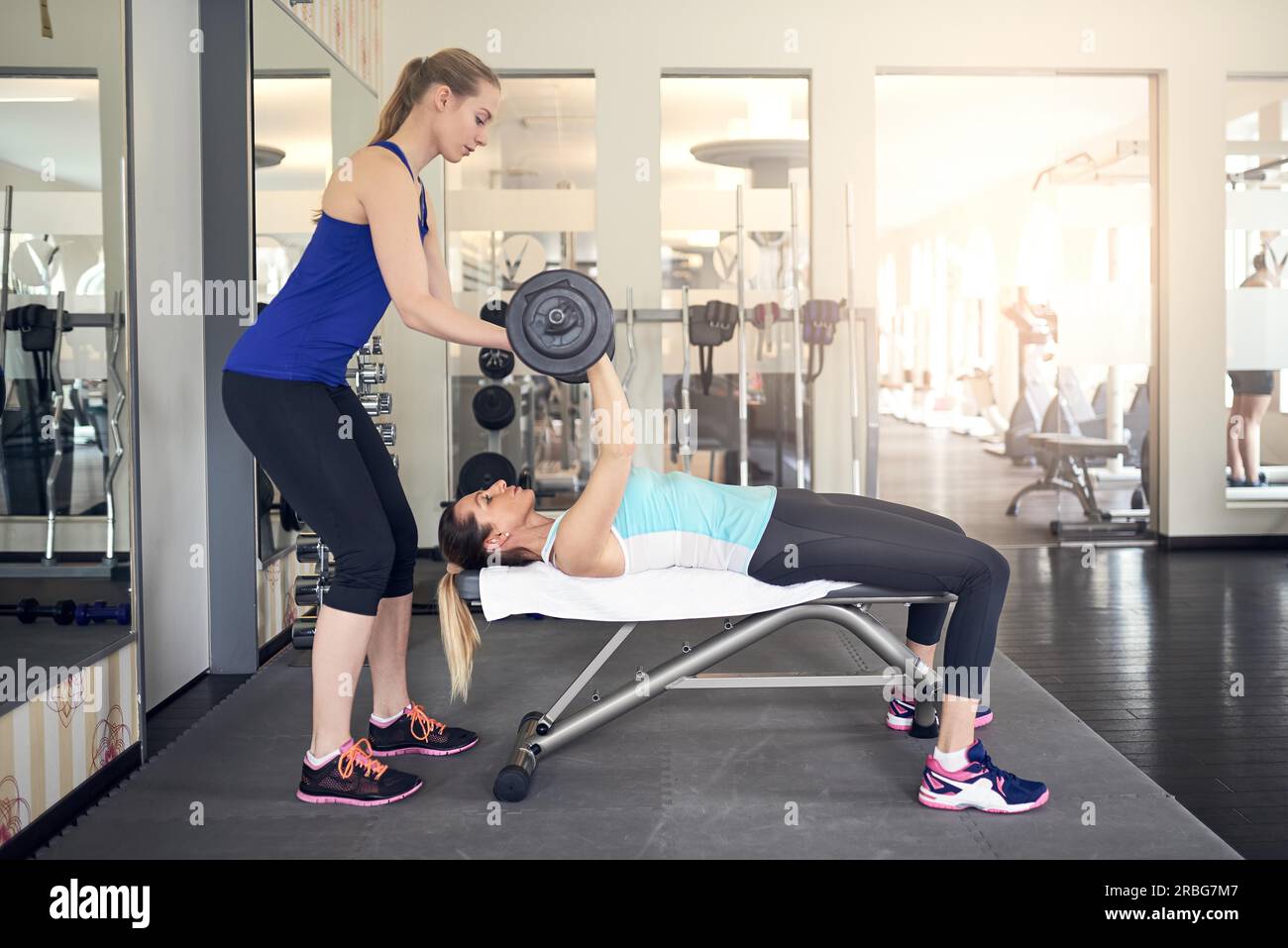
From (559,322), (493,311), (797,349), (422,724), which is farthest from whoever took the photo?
(493,311)

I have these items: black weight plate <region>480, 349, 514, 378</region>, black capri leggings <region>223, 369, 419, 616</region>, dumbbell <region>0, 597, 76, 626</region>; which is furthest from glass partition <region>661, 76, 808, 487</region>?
dumbbell <region>0, 597, 76, 626</region>

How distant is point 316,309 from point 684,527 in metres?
0.79

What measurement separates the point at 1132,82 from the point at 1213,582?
2258 millimetres

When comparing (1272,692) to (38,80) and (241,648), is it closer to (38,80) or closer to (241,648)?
(241,648)

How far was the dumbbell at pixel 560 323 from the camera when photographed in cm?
195

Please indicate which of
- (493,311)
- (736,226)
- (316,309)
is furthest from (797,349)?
(316,309)

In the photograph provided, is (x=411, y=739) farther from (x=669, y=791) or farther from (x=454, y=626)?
(x=669, y=791)

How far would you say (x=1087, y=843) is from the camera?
196cm

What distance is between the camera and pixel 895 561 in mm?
2197

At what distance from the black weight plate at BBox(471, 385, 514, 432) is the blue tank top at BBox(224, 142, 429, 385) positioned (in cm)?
245

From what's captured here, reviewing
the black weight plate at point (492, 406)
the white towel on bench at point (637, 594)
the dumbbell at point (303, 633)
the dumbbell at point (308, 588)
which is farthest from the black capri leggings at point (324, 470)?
the black weight plate at point (492, 406)

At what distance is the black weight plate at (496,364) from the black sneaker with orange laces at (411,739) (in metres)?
2.32

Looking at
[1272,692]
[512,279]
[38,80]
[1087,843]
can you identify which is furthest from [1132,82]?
[38,80]

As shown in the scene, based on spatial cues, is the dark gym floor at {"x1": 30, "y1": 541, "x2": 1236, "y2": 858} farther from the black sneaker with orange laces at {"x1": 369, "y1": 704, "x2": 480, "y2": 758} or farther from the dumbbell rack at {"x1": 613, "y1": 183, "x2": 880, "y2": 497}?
the dumbbell rack at {"x1": 613, "y1": 183, "x2": 880, "y2": 497}
